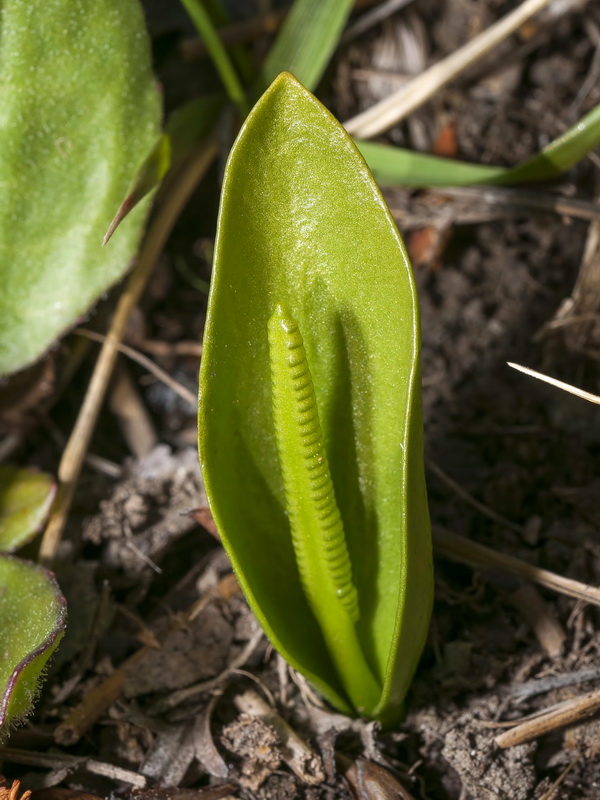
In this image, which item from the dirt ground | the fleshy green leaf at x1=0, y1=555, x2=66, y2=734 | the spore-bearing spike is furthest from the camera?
the dirt ground

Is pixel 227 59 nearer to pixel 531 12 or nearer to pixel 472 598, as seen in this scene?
pixel 531 12

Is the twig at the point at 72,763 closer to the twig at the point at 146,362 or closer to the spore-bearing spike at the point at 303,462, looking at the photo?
the spore-bearing spike at the point at 303,462


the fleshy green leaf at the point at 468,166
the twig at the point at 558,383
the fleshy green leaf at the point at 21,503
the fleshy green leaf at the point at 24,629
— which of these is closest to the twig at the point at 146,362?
the fleshy green leaf at the point at 21,503

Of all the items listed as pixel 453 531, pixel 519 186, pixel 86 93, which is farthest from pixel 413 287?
pixel 519 186

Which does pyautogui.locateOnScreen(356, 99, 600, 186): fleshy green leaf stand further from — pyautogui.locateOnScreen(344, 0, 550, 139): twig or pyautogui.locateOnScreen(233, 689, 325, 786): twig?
pyautogui.locateOnScreen(233, 689, 325, 786): twig

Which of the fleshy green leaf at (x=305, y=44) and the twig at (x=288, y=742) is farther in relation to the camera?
the fleshy green leaf at (x=305, y=44)

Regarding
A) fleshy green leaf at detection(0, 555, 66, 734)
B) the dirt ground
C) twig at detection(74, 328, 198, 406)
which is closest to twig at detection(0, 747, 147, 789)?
the dirt ground
